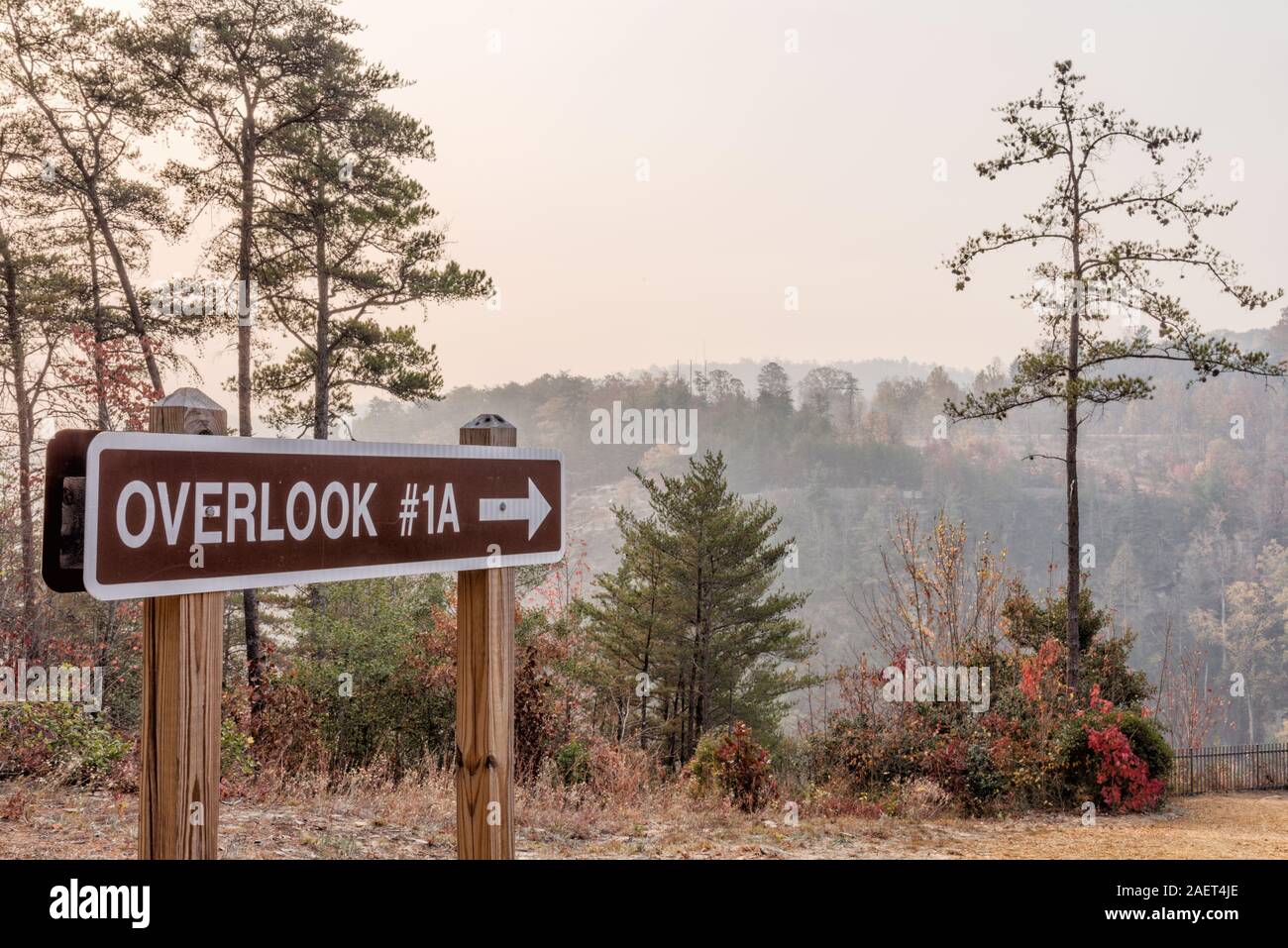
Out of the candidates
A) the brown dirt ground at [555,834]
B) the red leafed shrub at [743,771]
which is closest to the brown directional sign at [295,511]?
the brown dirt ground at [555,834]

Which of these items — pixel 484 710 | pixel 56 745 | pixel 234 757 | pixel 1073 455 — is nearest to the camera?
pixel 484 710

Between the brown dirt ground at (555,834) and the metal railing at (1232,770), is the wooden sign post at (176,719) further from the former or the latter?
the metal railing at (1232,770)

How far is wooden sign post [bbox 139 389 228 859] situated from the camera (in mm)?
1759

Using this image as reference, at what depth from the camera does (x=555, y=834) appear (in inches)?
258

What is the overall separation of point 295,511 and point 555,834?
528cm

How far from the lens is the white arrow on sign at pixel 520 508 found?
2.33m

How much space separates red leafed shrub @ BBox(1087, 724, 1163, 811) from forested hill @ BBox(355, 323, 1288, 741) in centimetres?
5379

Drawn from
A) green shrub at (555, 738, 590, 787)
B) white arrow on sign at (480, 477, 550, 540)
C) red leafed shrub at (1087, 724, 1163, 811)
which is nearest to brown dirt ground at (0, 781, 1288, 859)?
green shrub at (555, 738, 590, 787)

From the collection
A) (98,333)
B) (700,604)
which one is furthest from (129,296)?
(700,604)

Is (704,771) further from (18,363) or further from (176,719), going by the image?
(18,363)

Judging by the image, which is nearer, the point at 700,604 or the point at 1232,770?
the point at 1232,770

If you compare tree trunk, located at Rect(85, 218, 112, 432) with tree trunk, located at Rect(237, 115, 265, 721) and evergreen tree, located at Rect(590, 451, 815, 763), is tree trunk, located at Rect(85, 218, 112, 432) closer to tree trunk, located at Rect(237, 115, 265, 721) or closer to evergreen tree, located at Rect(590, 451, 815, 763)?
tree trunk, located at Rect(237, 115, 265, 721)

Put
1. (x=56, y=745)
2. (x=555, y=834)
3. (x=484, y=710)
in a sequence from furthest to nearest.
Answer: (x=56, y=745) < (x=555, y=834) < (x=484, y=710)
